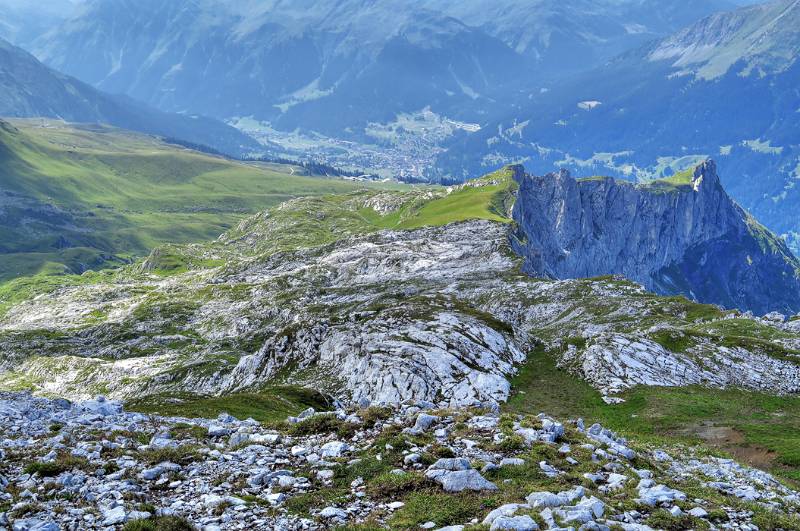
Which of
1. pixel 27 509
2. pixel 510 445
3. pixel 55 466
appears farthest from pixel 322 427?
pixel 27 509

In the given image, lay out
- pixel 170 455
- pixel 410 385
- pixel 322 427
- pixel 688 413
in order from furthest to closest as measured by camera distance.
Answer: pixel 410 385 → pixel 688 413 → pixel 322 427 → pixel 170 455

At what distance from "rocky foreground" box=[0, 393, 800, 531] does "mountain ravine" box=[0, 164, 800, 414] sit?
2237 cm

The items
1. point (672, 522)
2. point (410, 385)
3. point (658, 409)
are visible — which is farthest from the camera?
point (410, 385)

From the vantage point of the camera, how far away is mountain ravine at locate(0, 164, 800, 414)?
73750 mm

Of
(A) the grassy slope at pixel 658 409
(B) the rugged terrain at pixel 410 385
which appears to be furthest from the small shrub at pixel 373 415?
(A) the grassy slope at pixel 658 409

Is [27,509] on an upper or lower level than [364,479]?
lower

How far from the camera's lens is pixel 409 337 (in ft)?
269

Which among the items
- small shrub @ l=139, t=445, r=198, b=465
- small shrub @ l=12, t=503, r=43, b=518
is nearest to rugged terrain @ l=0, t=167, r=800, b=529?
small shrub @ l=12, t=503, r=43, b=518

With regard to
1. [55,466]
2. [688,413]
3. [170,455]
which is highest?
[688,413]

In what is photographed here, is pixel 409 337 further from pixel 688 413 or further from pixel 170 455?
pixel 170 455

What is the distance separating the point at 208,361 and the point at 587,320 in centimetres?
7193

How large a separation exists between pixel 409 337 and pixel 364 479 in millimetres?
55384

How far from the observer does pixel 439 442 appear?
102 ft

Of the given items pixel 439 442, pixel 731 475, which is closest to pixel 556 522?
pixel 439 442
